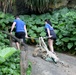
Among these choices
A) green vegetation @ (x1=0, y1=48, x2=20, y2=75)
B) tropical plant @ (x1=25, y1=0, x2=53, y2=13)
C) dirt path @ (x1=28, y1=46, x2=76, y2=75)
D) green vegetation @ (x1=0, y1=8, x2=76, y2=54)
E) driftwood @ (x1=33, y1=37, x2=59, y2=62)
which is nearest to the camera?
green vegetation @ (x1=0, y1=48, x2=20, y2=75)

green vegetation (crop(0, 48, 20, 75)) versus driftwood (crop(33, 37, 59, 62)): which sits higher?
green vegetation (crop(0, 48, 20, 75))

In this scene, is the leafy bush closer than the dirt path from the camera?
Yes

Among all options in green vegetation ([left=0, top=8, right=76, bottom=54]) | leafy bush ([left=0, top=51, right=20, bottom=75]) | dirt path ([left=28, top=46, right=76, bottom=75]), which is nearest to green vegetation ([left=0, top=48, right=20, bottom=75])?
leafy bush ([left=0, top=51, right=20, bottom=75])

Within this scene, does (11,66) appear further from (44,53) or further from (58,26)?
(58,26)

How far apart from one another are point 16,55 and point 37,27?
265 inches

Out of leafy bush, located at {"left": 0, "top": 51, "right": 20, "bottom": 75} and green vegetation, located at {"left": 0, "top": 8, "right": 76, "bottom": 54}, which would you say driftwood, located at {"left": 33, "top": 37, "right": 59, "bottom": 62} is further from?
leafy bush, located at {"left": 0, "top": 51, "right": 20, "bottom": 75}

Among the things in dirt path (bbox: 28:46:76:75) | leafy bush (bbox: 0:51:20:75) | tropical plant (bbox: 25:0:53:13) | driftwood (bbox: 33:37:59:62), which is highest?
tropical plant (bbox: 25:0:53:13)

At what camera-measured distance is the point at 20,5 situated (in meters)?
17.9

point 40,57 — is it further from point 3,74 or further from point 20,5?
point 20,5

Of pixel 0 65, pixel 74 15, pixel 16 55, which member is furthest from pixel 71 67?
pixel 74 15

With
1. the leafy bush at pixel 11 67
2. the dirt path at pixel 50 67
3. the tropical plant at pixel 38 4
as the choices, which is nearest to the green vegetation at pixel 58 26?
the tropical plant at pixel 38 4

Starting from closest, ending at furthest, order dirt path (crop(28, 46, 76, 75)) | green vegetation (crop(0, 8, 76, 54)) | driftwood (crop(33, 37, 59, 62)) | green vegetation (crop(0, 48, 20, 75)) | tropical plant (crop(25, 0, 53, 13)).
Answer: green vegetation (crop(0, 48, 20, 75)), dirt path (crop(28, 46, 76, 75)), driftwood (crop(33, 37, 59, 62)), green vegetation (crop(0, 8, 76, 54)), tropical plant (crop(25, 0, 53, 13))

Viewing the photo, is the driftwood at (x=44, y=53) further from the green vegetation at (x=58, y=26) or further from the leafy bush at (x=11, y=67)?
the leafy bush at (x=11, y=67)

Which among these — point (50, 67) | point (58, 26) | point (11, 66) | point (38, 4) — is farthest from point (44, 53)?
point (38, 4)
